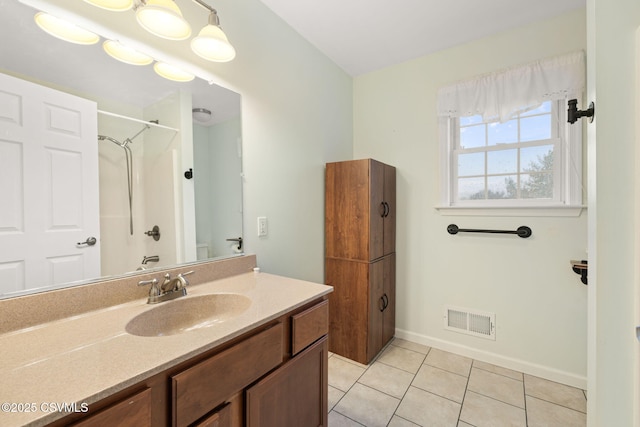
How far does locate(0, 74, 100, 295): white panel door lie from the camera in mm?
843

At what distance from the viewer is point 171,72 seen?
4.19 ft

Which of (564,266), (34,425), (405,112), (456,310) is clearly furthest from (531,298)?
(34,425)

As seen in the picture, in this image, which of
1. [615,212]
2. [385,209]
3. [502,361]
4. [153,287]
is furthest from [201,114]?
[502,361]

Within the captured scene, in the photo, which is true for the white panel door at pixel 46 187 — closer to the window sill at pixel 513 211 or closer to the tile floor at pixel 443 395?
the tile floor at pixel 443 395

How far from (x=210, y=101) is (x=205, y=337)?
1234 millimetres

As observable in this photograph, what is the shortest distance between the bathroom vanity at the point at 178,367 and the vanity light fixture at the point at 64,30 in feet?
3.18

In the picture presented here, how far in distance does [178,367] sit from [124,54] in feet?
4.17

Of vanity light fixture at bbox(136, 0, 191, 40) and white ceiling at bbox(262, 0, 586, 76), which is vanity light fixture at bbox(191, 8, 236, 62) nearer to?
vanity light fixture at bbox(136, 0, 191, 40)

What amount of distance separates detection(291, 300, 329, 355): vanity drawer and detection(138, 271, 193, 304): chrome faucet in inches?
20.0

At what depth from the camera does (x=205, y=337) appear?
77 cm

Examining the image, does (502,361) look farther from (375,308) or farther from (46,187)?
(46,187)

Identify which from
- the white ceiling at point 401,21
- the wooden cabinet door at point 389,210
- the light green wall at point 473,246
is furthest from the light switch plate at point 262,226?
the white ceiling at point 401,21

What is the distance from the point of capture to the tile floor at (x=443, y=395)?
148 cm

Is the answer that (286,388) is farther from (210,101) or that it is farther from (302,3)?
(302,3)
